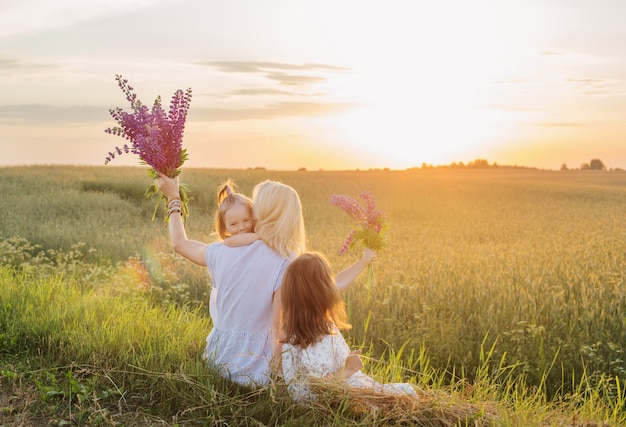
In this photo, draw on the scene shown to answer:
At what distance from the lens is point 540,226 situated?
20.6 meters

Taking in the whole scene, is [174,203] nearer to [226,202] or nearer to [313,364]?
[226,202]

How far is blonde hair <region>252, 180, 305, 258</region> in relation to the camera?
15.0ft

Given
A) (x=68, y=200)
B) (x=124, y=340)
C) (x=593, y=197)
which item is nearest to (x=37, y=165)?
(x=68, y=200)

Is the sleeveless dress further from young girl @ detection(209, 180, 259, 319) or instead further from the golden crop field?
the golden crop field

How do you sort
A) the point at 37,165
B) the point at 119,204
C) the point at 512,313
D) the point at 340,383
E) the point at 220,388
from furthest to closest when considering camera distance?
1. the point at 37,165
2. the point at 119,204
3. the point at 512,313
4. the point at 220,388
5. the point at 340,383

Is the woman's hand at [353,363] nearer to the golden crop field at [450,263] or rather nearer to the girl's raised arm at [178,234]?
the girl's raised arm at [178,234]

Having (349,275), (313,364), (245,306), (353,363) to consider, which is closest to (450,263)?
(349,275)

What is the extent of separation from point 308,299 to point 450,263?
7207 millimetres

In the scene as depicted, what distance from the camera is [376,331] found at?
26.4ft

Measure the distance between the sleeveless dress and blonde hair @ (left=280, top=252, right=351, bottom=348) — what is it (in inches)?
13.7

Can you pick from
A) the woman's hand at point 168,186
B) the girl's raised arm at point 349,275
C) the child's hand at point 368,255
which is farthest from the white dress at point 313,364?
the woman's hand at point 168,186

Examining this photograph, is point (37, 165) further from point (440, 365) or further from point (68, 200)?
point (440, 365)

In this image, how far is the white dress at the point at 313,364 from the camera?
4582mm

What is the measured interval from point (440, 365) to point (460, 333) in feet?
1.60
